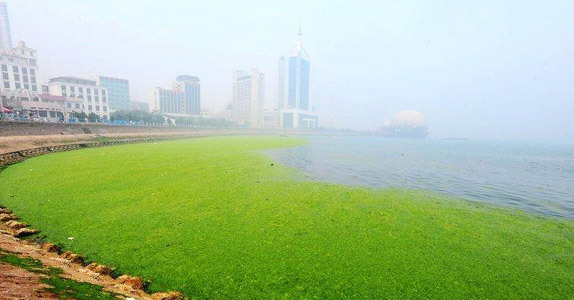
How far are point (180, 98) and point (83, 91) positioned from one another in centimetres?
7069

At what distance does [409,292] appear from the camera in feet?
18.0

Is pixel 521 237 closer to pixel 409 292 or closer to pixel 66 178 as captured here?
pixel 409 292

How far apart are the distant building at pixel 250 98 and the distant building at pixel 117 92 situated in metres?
64.2

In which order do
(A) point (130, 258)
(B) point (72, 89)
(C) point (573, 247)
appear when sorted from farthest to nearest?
(B) point (72, 89), (C) point (573, 247), (A) point (130, 258)

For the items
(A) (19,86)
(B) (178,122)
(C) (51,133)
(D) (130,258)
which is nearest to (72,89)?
(A) (19,86)

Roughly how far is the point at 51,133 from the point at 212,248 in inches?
→ 1508

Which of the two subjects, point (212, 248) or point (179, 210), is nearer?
point (212, 248)

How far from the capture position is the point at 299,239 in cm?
790

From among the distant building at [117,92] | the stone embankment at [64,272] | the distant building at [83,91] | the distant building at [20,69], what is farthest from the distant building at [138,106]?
the stone embankment at [64,272]

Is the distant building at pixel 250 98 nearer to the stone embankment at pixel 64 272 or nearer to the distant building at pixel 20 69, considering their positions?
the distant building at pixel 20 69

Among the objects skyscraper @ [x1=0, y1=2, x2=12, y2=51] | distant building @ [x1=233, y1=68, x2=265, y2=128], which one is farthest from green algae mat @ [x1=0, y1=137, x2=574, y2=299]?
skyscraper @ [x1=0, y1=2, x2=12, y2=51]

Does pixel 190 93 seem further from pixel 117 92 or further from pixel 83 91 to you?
pixel 83 91

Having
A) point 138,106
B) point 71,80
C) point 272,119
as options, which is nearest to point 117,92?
point 138,106

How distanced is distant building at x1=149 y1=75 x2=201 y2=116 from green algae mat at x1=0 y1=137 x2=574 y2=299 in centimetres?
→ 14048
